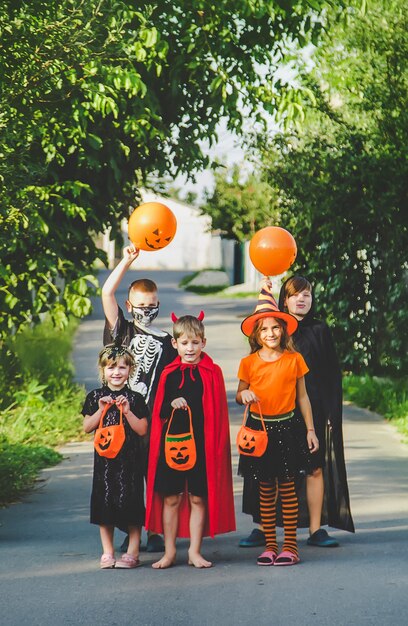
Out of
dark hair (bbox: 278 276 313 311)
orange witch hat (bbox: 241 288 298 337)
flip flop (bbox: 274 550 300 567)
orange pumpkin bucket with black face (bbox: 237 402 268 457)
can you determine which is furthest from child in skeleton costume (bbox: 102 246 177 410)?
flip flop (bbox: 274 550 300 567)

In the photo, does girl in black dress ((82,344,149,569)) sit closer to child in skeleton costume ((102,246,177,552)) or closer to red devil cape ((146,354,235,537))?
red devil cape ((146,354,235,537))

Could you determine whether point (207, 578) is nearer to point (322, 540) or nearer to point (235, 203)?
point (322, 540)

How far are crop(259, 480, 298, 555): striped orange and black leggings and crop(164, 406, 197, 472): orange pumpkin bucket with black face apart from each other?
0.53 metres

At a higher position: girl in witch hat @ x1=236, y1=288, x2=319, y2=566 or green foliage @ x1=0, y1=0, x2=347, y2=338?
green foliage @ x1=0, y1=0, x2=347, y2=338

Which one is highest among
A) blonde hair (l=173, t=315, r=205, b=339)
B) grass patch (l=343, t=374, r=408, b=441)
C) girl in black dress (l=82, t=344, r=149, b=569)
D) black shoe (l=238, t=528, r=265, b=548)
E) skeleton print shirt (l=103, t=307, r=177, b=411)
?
blonde hair (l=173, t=315, r=205, b=339)

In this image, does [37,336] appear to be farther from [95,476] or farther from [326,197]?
[95,476]

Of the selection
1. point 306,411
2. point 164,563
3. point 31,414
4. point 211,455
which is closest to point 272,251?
point 306,411

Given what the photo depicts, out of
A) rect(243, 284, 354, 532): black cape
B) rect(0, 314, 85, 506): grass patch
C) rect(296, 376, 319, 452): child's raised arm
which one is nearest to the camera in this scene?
rect(296, 376, 319, 452): child's raised arm

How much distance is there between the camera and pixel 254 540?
7949 millimetres

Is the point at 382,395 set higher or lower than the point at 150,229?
lower

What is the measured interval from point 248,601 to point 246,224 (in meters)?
35.8

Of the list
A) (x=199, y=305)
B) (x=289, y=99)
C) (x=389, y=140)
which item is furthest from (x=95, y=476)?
(x=199, y=305)

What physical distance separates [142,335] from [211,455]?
0.95m

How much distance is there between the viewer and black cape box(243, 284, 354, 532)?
793 centimetres
